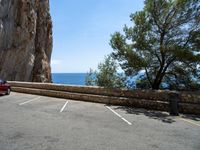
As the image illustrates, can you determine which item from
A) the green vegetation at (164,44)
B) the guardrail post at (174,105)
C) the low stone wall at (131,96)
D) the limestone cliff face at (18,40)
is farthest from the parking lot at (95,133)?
the limestone cliff face at (18,40)

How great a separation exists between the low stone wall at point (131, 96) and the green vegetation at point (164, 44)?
8.80ft

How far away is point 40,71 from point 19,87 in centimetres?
2429

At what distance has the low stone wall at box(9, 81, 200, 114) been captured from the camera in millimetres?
10336

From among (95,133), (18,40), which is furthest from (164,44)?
(18,40)

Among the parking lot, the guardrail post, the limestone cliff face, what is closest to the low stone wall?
the guardrail post

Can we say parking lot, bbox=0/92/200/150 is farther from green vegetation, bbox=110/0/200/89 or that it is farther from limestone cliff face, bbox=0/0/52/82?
limestone cliff face, bbox=0/0/52/82

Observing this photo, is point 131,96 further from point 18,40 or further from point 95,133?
point 18,40

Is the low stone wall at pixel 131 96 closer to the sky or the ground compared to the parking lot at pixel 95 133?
closer to the sky

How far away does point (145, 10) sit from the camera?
1318 centimetres

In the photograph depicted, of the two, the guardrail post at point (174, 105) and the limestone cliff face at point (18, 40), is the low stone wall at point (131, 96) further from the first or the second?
the limestone cliff face at point (18, 40)

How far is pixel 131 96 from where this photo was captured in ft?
39.6

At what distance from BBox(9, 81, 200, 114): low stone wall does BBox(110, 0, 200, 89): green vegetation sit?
8.80ft

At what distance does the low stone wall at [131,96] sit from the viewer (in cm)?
1034

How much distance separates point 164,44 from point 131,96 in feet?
15.3
